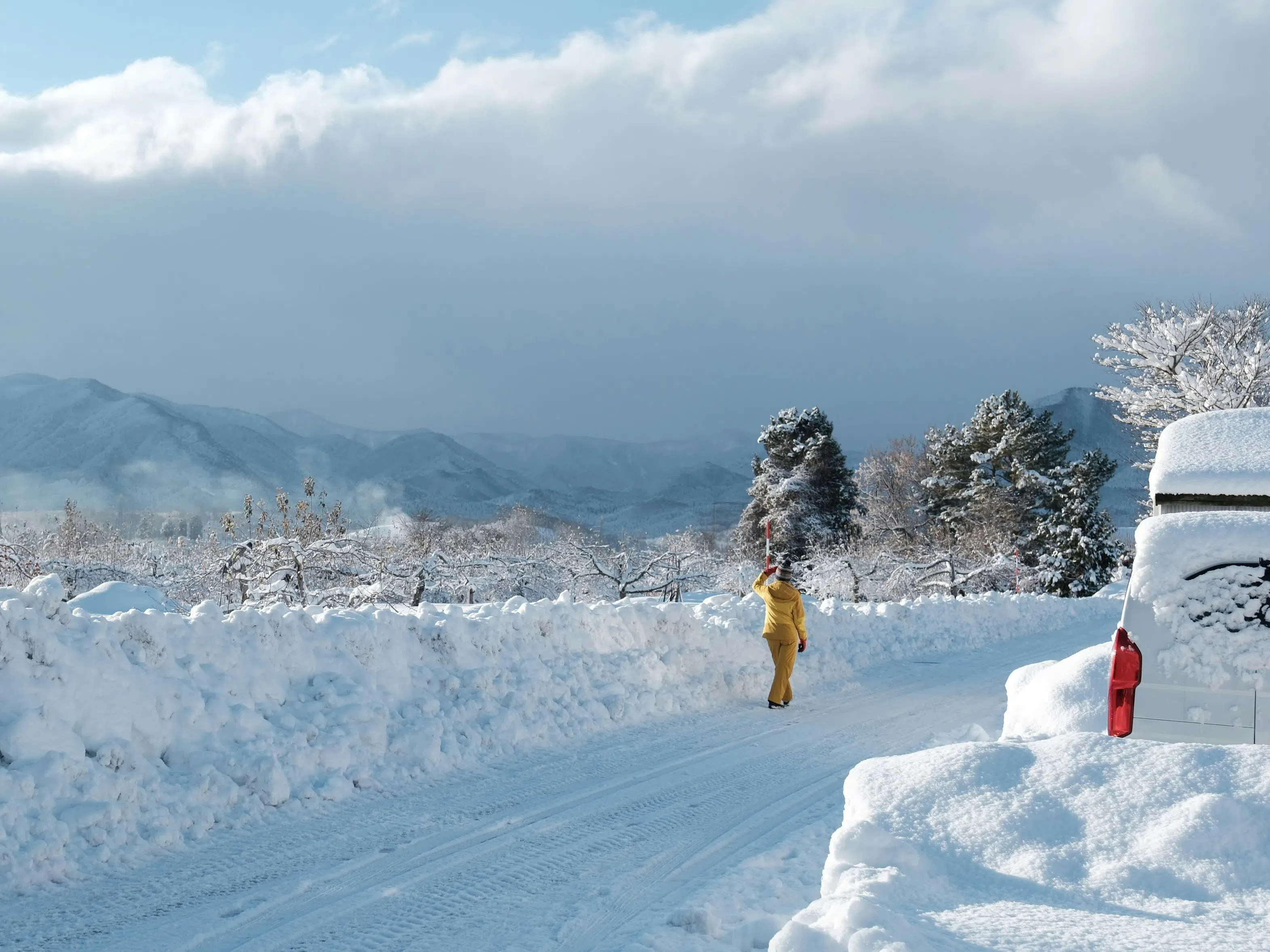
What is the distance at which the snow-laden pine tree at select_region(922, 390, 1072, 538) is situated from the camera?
49844 mm

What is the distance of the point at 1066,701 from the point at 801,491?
36389 mm

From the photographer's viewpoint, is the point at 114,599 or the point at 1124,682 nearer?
the point at 1124,682

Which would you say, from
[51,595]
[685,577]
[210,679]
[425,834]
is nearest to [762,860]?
[425,834]

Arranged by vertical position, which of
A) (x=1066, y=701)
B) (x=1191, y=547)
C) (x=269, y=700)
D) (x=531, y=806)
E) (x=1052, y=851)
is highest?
(x=1191, y=547)

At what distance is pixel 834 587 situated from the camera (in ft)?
127

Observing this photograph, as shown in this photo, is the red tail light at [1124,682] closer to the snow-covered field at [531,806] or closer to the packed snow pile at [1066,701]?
the snow-covered field at [531,806]

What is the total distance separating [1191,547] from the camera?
4.98 m

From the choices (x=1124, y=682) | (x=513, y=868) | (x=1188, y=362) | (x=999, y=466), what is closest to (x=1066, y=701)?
(x=1124, y=682)

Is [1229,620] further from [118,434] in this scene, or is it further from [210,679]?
[118,434]

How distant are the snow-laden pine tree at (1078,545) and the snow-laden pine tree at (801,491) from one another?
9375 mm

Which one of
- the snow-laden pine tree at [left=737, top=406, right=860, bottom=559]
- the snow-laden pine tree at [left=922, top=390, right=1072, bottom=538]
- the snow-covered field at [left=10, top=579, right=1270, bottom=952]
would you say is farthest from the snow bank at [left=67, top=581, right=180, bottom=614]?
the snow-laden pine tree at [left=922, top=390, right=1072, bottom=538]

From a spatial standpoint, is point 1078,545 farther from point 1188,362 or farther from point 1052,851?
point 1052,851

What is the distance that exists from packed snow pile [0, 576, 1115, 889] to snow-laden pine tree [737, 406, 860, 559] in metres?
32.0

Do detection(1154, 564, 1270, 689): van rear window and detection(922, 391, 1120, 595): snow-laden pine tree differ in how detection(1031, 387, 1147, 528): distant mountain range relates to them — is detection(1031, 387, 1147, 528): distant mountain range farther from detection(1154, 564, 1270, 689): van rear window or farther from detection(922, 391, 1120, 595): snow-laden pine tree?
detection(1154, 564, 1270, 689): van rear window
